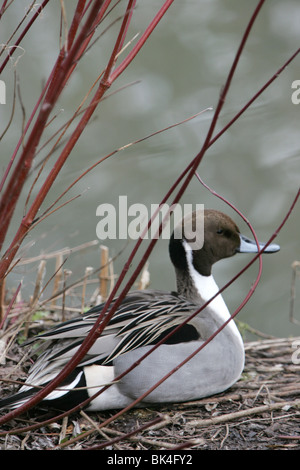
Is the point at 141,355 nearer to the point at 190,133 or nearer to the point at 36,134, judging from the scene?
the point at 36,134

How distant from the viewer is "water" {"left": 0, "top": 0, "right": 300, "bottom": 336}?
675 cm

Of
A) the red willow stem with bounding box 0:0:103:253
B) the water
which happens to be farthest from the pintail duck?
the water

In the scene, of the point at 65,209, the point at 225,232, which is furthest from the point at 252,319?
the point at 225,232

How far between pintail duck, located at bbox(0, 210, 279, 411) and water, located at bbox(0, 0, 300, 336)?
8.94 feet

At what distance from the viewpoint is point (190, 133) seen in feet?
24.7

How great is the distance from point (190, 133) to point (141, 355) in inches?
182

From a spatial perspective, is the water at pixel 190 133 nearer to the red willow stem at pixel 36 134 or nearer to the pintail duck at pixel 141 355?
the pintail duck at pixel 141 355

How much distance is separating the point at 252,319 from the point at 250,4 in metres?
4.19

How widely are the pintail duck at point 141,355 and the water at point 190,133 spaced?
2.72 m

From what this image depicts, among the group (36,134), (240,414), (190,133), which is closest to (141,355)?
(240,414)

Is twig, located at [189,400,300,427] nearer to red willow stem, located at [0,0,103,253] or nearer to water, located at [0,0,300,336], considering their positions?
red willow stem, located at [0,0,103,253]

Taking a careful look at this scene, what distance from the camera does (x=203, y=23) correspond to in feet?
27.6

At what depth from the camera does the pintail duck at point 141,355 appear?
3178 mm

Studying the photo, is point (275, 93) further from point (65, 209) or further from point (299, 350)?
point (299, 350)
